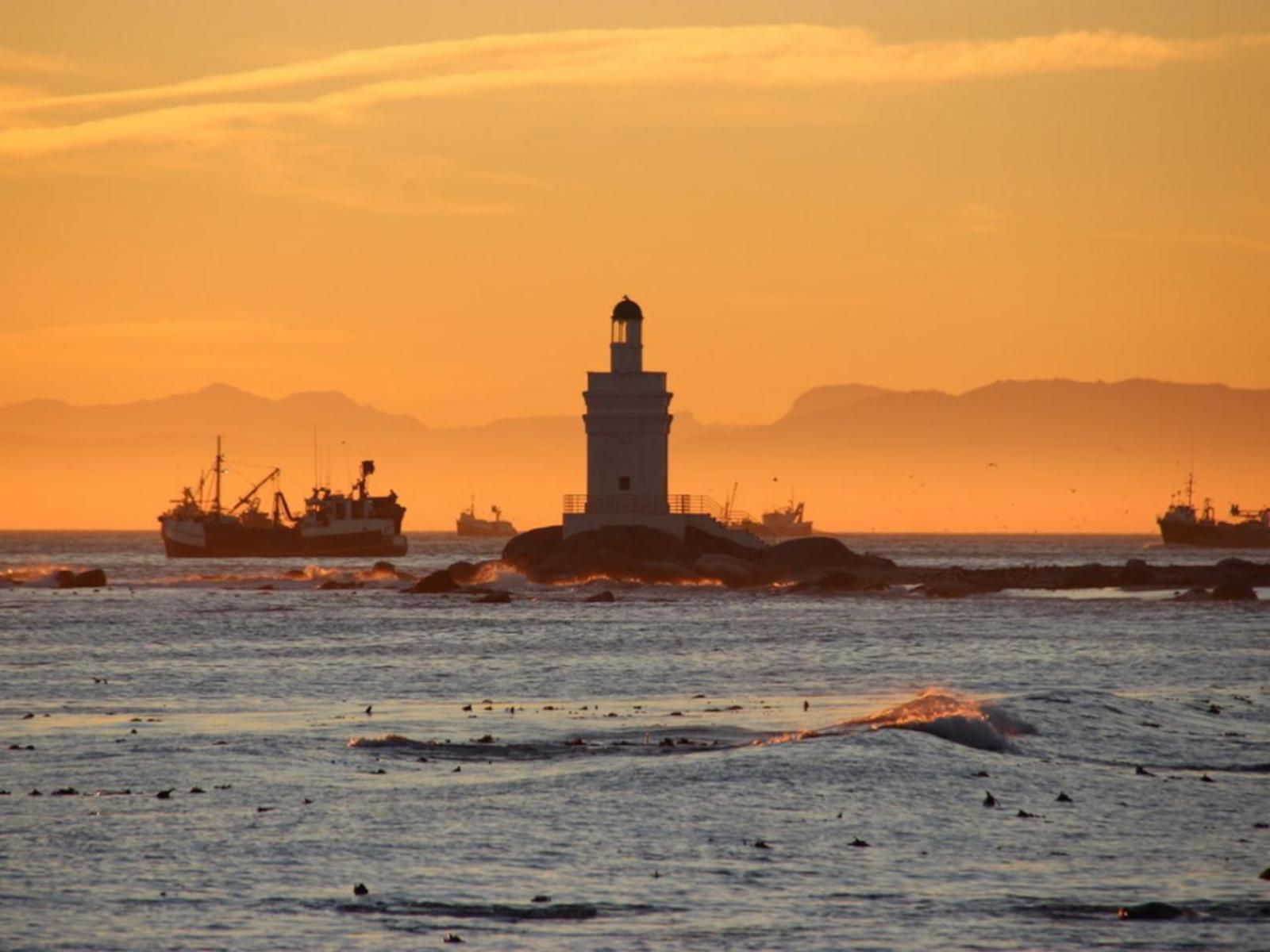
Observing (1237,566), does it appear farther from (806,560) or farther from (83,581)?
(83,581)

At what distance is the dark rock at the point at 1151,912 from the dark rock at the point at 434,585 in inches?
3760

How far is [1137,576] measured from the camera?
389ft

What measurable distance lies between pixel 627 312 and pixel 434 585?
21091mm

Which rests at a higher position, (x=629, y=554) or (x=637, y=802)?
(x=629, y=554)

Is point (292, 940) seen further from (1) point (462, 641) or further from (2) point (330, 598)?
(2) point (330, 598)

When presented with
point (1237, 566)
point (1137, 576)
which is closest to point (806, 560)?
point (1137, 576)

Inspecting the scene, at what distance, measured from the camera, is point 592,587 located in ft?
356

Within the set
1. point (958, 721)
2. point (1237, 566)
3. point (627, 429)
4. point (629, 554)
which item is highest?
point (627, 429)

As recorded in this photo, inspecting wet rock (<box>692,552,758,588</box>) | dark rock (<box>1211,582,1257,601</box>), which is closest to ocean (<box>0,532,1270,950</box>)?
dark rock (<box>1211,582,1257,601</box>)

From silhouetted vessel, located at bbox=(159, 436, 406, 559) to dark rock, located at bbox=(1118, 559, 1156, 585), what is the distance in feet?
277

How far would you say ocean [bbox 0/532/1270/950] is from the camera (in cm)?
2027

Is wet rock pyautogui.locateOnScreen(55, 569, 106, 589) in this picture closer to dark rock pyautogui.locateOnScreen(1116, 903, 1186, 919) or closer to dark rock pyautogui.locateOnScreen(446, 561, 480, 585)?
dark rock pyautogui.locateOnScreen(446, 561, 480, 585)

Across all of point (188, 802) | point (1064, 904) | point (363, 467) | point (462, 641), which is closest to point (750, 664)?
point (462, 641)

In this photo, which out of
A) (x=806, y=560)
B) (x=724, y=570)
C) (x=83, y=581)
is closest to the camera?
(x=724, y=570)
